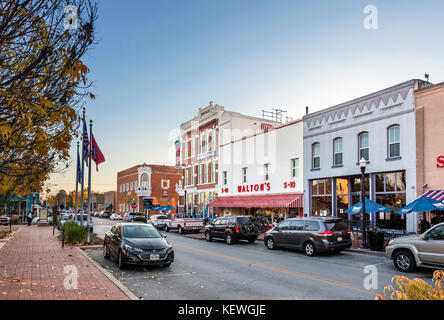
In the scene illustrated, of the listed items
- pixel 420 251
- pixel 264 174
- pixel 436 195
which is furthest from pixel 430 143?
pixel 264 174

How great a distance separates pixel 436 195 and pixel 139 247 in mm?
14240

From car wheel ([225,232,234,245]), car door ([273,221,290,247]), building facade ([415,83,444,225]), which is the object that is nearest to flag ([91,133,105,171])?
car wheel ([225,232,234,245])

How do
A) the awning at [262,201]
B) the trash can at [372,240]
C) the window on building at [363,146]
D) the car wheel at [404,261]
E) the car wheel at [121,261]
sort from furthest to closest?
1. the awning at [262,201]
2. the window on building at [363,146]
3. the trash can at [372,240]
4. the car wheel at [121,261]
5. the car wheel at [404,261]

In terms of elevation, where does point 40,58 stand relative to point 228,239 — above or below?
above

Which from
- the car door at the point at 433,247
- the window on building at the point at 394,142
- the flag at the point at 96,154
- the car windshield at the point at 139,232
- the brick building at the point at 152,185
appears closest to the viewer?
the car door at the point at 433,247

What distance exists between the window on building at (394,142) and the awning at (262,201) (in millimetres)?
7563

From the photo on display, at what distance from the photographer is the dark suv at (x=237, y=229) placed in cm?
2100

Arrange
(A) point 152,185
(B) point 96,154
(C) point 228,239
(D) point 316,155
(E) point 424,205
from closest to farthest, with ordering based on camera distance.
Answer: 1. (E) point 424,205
2. (B) point 96,154
3. (C) point 228,239
4. (D) point 316,155
5. (A) point 152,185

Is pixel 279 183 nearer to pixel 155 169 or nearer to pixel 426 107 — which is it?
pixel 426 107

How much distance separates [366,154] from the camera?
22297 millimetres

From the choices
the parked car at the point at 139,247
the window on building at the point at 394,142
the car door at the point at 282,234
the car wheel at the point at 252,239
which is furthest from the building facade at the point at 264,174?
the parked car at the point at 139,247

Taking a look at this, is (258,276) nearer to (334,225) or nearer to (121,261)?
(121,261)

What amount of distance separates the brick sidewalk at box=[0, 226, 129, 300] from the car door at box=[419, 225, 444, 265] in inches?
362

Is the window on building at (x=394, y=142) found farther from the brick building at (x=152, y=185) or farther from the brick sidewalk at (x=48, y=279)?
the brick building at (x=152, y=185)
